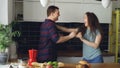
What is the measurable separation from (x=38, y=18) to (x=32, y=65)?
1.32m

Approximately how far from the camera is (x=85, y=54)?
319 centimetres

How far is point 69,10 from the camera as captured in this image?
391 cm

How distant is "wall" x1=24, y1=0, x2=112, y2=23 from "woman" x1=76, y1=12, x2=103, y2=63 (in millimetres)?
761

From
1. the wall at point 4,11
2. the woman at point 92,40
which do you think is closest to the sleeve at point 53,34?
the woman at point 92,40

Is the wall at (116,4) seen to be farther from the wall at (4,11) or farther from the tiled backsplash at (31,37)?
the wall at (4,11)

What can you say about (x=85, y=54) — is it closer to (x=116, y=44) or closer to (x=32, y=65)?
(x=32, y=65)

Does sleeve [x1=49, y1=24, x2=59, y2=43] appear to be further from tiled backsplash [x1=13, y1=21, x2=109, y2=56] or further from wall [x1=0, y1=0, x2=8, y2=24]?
tiled backsplash [x1=13, y1=21, x2=109, y2=56]

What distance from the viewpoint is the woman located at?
122 inches

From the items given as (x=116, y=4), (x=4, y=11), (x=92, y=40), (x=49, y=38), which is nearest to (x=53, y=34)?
(x=49, y=38)

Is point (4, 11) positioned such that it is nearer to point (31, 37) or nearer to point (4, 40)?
point (4, 40)

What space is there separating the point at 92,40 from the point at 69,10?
0.90 meters

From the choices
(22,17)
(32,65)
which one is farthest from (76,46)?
(32,65)

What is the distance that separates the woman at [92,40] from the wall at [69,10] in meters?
0.76

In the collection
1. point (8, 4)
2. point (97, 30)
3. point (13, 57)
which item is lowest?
point (13, 57)
